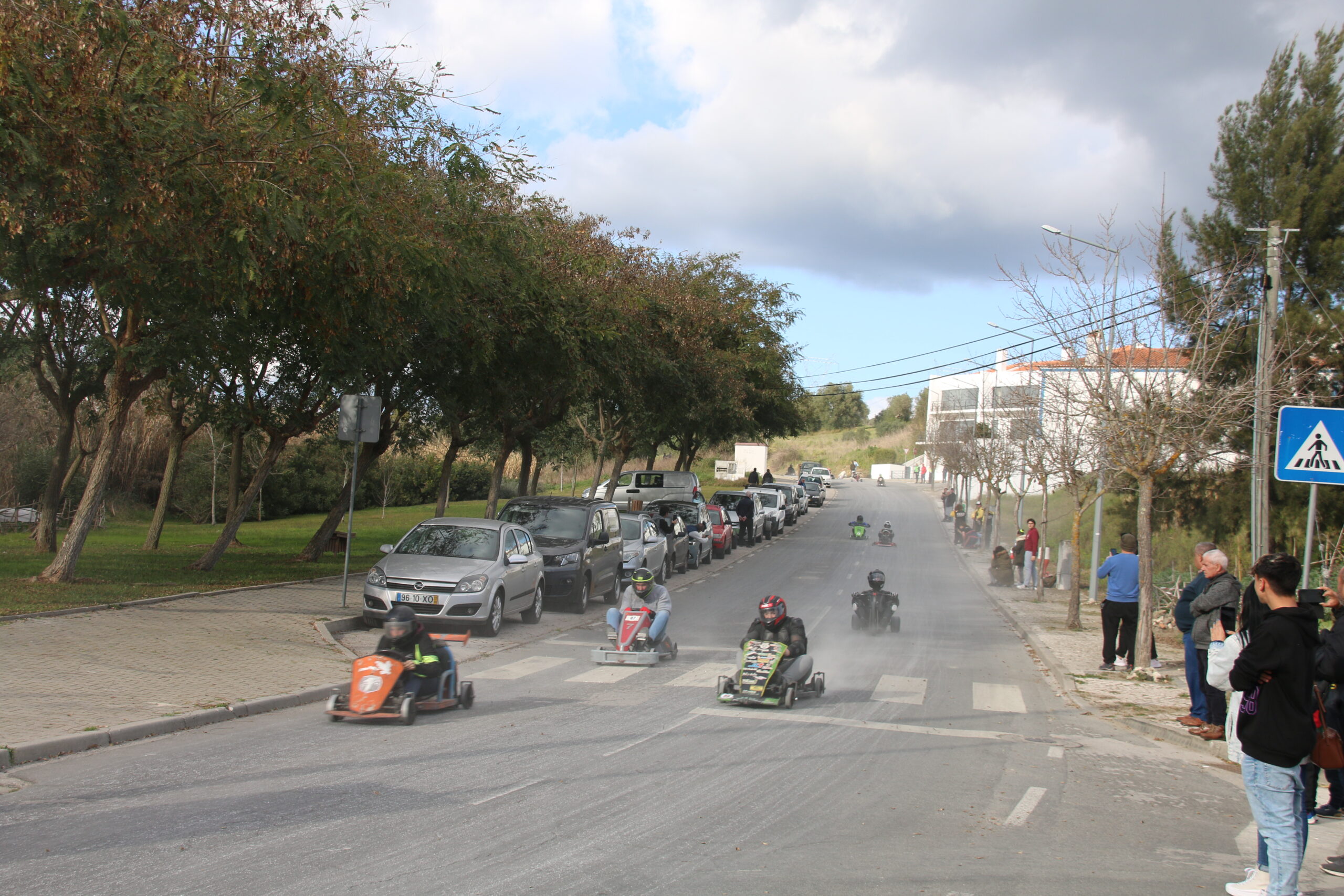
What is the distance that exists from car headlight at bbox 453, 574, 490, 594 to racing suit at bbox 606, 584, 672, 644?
2.04 m

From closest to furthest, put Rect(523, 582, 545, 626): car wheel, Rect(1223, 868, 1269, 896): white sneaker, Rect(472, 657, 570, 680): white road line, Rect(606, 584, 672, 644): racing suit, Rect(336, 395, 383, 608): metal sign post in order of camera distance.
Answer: Rect(1223, 868, 1269, 896): white sneaker → Rect(472, 657, 570, 680): white road line → Rect(606, 584, 672, 644): racing suit → Rect(336, 395, 383, 608): metal sign post → Rect(523, 582, 545, 626): car wheel

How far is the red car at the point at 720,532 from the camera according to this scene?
32.4 meters

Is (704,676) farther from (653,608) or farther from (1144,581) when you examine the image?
(1144,581)

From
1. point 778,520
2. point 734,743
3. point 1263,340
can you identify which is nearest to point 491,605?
point 734,743

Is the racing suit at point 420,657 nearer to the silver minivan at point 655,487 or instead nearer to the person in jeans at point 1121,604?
the person in jeans at point 1121,604

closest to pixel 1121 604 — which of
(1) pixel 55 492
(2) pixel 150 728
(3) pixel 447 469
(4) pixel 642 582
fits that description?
(4) pixel 642 582

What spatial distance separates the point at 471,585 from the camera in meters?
14.1

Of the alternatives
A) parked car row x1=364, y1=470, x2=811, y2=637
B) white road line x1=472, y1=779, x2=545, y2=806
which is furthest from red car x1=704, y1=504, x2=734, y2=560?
white road line x1=472, y1=779, x2=545, y2=806

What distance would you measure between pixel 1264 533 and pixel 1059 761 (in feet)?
18.8

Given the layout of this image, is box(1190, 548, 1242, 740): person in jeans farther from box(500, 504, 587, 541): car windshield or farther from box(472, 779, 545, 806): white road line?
box(500, 504, 587, 541): car windshield

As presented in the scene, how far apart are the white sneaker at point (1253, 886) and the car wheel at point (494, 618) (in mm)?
10565

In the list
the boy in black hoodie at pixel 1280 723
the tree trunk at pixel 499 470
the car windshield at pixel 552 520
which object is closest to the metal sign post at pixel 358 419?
the car windshield at pixel 552 520

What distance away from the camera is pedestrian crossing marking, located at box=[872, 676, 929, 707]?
1140cm

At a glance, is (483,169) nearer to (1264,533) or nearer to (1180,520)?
(1264,533)
